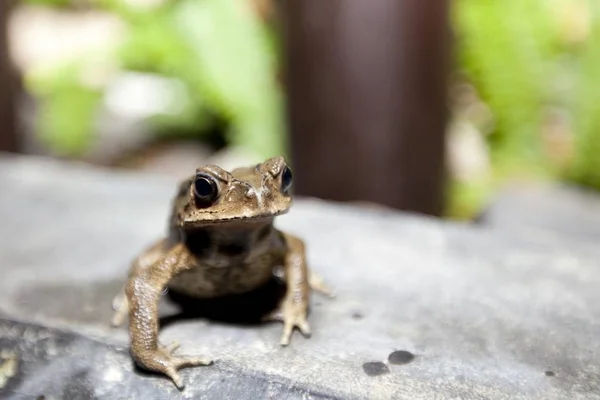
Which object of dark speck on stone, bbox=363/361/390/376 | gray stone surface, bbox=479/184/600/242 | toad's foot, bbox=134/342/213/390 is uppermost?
dark speck on stone, bbox=363/361/390/376

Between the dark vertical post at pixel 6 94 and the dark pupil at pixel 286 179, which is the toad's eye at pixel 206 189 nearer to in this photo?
the dark pupil at pixel 286 179

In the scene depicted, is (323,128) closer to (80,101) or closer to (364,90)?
(364,90)

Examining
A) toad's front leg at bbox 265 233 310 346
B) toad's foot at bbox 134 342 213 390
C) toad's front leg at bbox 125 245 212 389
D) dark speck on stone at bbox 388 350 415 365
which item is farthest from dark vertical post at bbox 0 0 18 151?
dark speck on stone at bbox 388 350 415 365

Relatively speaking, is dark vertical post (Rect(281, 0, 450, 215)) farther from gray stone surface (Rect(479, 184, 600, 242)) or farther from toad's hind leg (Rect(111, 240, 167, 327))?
toad's hind leg (Rect(111, 240, 167, 327))

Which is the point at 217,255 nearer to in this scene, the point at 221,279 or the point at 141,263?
the point at 221,279

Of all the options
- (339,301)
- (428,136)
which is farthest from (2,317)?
(428,136)

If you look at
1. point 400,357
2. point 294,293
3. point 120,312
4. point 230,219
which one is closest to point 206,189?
point 230,219
